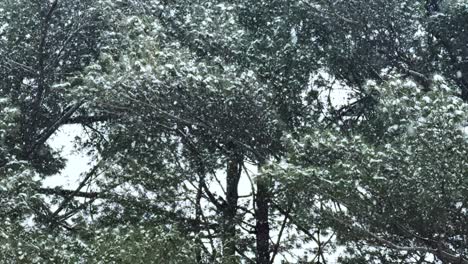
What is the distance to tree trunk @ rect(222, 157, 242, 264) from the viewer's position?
9.18 metres

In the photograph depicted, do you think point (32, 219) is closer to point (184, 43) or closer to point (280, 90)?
point (184, 43)

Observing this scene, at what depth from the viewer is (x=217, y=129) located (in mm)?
9383

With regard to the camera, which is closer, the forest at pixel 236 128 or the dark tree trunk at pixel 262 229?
the forest at pixel 236 128

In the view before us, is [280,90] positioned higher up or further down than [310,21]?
further down

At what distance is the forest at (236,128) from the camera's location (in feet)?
23.2

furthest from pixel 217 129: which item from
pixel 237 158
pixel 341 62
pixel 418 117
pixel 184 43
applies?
pixel 418 117

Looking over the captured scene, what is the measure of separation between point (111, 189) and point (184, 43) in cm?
280

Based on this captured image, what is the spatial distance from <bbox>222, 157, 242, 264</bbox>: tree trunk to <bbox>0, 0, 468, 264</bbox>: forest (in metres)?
0.03

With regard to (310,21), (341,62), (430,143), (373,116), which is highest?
(310,21)

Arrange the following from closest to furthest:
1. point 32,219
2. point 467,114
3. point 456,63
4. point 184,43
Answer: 1. point 467,114
2. point 32,219
3. point 456,63
4. point 184,43

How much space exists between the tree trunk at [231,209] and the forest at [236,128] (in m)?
0.03

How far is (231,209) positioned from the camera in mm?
11398

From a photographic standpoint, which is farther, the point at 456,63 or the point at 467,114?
the point at 456,63

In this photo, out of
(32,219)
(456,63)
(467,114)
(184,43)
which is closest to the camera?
(467,114)
